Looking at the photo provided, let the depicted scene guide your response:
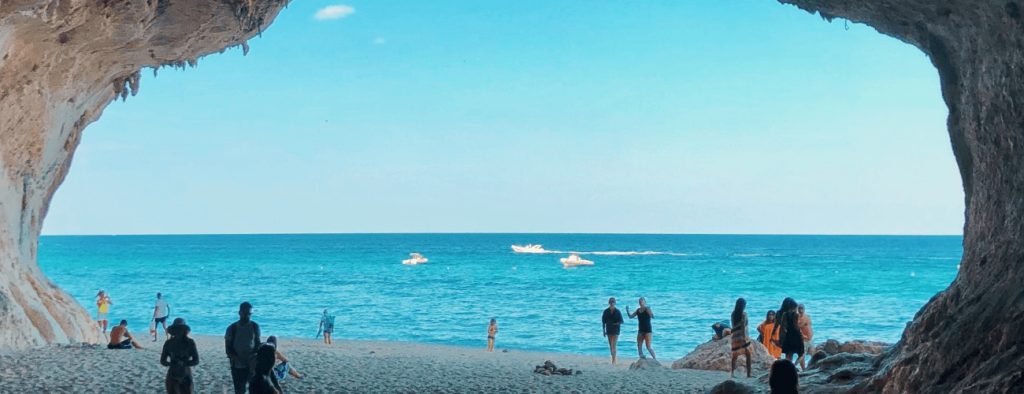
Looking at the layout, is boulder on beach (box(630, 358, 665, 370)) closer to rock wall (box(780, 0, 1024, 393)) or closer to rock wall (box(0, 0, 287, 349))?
rock wall (box(780, 0, 1024, 393))

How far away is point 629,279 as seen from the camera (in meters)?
58.1

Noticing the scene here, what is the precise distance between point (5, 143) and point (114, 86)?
9.18ft

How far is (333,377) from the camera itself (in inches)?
449

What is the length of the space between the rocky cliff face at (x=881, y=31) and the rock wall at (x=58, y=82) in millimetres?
32

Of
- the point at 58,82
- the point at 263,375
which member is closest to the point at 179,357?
the point at 263,375

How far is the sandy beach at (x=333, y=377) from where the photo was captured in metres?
9.97

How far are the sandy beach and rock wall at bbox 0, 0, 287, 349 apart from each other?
5.55 ft

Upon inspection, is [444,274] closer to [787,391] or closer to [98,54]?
[98,54]

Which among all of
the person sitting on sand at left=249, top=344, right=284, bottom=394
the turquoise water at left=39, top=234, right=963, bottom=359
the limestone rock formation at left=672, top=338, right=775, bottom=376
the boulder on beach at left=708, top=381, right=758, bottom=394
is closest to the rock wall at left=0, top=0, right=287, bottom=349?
the person sitting on sand at left=249, top=344, right=284, bottom=394

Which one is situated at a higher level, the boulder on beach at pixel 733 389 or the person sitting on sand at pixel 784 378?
the person sitting on sand at pixel 784 378

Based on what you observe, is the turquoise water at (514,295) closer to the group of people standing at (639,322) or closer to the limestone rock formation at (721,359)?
the group of people standing at (639,322)

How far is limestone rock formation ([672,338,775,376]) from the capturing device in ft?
43.8

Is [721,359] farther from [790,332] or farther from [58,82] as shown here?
[58,82]

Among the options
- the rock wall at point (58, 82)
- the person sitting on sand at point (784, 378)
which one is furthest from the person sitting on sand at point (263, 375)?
the rock wall at point (58, 82)
